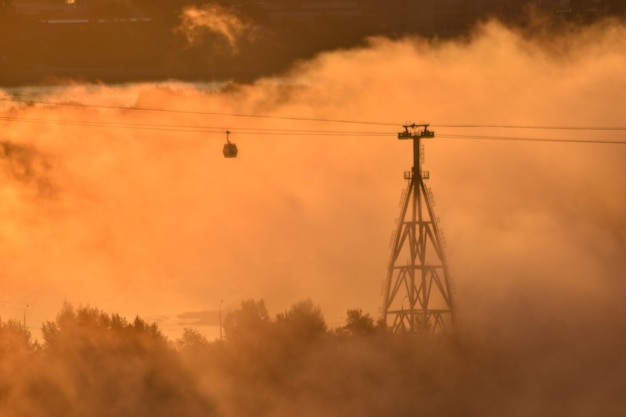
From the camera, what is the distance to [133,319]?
241 ft

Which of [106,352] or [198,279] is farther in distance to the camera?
[198,279]

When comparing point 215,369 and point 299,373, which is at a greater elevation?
point 215,369

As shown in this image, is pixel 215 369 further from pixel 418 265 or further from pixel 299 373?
pixel 418 265

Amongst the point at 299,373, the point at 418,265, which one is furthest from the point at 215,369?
the point at 418,265

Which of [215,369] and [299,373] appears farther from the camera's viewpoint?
[215,369]

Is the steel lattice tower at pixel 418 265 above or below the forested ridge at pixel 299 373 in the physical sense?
above

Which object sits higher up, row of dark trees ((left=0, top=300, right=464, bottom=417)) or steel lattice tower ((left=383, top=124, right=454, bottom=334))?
steel lattice tower ((left=383, top=124, right=454, bottom=334))

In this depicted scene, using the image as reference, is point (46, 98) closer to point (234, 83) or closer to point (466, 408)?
point (234, 83)

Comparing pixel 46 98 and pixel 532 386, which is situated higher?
pixel 46 98

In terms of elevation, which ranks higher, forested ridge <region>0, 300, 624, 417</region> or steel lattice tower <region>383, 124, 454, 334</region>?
steel lattice tower <region>383, 124, 454, 334</region>

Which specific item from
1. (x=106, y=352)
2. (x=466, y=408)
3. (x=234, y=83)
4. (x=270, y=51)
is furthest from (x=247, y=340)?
(x=270, y=51)

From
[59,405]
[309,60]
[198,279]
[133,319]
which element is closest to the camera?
[59,405]

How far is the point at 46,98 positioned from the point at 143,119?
5.61 m

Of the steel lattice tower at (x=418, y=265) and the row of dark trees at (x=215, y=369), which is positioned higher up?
the steel lattice tower at (x=418, y=265)
